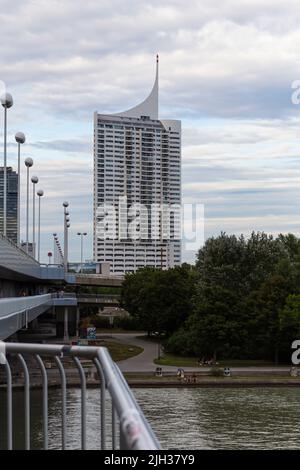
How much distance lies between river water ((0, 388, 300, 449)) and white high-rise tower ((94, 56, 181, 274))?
65.2 m

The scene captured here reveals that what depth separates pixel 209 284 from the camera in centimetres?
4297

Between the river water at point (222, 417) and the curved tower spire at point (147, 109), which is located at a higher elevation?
the curved tower spire at point (147, 109)

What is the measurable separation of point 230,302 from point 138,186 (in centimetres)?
6332

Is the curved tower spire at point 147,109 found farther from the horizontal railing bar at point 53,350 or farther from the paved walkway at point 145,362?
the horizontal railing bar at point 53,350

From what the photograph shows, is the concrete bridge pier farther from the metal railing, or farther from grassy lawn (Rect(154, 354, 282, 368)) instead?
the metal railing

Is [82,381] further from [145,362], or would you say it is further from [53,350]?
[145,362]

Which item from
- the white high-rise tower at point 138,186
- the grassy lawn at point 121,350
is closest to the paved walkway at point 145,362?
the grassy lawn at point 121,350

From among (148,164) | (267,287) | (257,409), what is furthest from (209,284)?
(148,164)

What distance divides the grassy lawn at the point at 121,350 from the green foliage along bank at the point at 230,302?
204 cm

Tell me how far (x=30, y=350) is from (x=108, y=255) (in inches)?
4349

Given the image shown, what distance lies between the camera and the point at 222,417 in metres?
22.8

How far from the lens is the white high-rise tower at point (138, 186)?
318 ft

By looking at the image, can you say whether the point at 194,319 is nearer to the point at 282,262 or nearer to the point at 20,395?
the point at 282,262

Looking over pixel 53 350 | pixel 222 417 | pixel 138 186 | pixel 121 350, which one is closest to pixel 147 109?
pixel 138 186
